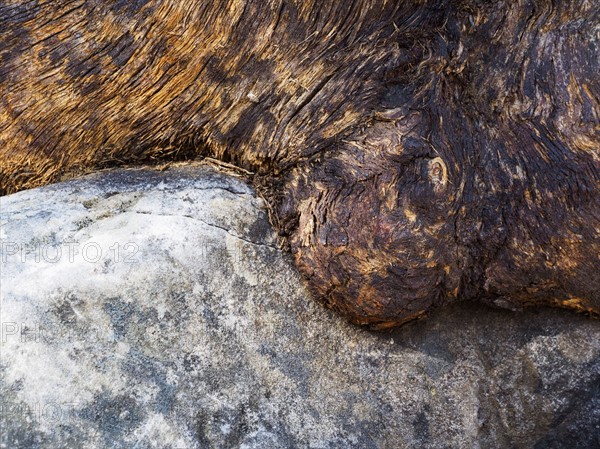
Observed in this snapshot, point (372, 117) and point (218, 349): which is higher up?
point (372, 117)

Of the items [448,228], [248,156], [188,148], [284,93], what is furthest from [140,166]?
[448,228]

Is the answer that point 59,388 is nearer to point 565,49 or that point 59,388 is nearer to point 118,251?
point 118,251

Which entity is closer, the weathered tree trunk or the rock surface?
the rock surface

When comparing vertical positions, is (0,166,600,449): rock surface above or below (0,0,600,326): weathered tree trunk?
below
